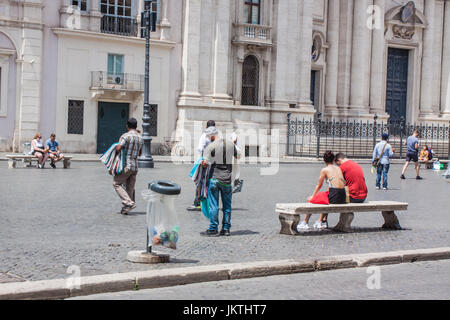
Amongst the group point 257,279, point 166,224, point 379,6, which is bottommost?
point 257,279

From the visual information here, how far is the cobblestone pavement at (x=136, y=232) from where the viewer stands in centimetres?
852

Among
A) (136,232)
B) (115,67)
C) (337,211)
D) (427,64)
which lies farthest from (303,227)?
(427,64)

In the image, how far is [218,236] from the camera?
1058cm

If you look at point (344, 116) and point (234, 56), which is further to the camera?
point (344, 116)

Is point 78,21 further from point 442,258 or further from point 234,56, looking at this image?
point 442,258

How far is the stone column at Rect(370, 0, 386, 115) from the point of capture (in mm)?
42750

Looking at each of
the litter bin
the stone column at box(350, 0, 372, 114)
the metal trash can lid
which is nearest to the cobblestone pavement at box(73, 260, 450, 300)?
the litter bin

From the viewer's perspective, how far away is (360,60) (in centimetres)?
4222

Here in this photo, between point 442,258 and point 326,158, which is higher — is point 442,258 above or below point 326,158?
below

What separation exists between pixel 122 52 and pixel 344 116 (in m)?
14.6

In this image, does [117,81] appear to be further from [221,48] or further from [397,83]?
[397,83]
